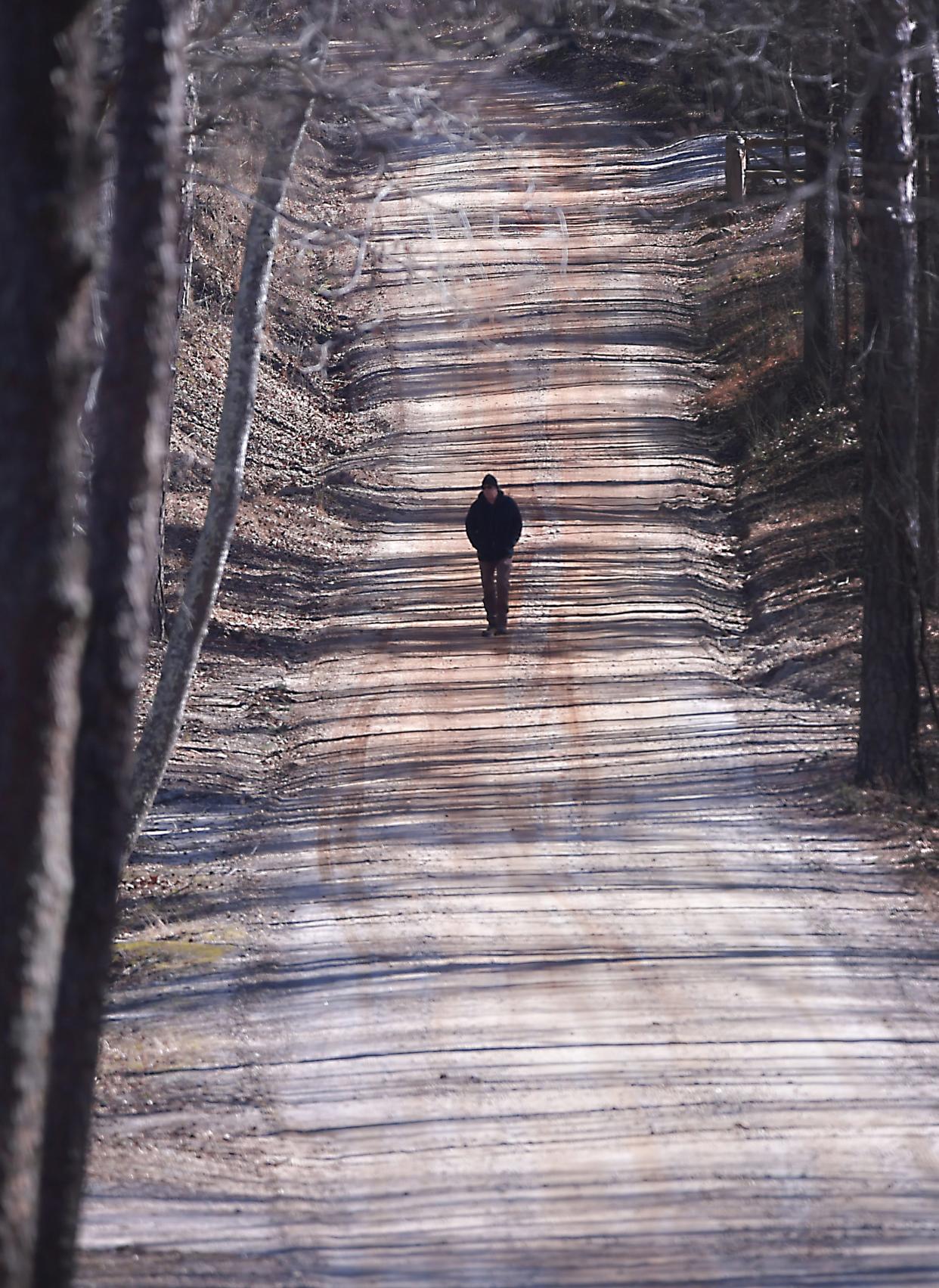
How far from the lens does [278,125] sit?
462 inches

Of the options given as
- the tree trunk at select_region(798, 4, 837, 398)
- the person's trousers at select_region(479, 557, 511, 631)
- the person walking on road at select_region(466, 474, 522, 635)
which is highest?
the tree trunk at select_region(798, 4, 837, 398)

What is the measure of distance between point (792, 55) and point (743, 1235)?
15.8 metres

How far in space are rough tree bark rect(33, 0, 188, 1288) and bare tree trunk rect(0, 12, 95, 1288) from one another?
3.23ft

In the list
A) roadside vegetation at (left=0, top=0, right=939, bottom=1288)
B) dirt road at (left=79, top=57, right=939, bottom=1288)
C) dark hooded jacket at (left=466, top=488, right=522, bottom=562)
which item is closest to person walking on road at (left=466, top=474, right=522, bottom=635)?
dark hooded jacket at (left=466, top=488, right=522, bottom=562)

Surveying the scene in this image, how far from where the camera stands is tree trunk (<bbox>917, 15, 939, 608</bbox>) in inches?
648

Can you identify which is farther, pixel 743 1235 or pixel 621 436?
pixel 621 436

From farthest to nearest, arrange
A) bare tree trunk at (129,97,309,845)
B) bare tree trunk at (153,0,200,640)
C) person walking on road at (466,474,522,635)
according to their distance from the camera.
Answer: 1. person walking on road at (466,474,522,635)
2. bare tree trunk at (153,0,200,640)
3. bare tree trunk at (129,97,309,845)

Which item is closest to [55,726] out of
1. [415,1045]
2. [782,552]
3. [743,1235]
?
[743,1235]

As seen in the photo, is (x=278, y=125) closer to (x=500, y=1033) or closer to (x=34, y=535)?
(x=500, y=1033)

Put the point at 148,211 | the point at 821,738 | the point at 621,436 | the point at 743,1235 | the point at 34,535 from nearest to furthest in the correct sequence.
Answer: the point at 34,535 → the point at 148,211 → the point at 743,1235 → the point at 821,738 → the point at 621,436

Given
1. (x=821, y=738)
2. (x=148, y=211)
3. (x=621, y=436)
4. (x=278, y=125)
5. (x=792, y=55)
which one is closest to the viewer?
(x=148, y=211)

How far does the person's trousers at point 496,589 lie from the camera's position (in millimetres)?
16984

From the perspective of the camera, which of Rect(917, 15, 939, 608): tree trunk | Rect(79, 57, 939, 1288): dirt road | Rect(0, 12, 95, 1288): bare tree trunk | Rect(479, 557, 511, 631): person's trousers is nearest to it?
Rect(0, 12, 95, 1288): bare tree trunk

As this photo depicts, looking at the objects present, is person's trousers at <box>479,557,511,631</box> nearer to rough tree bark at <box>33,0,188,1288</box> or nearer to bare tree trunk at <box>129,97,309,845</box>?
bare tree trunk at <box>129,97,309,845</box>
